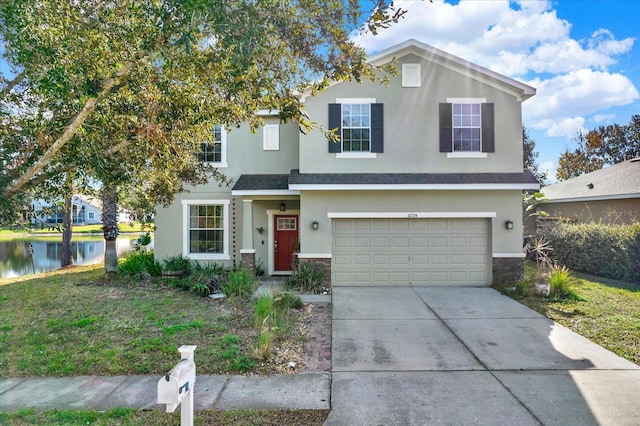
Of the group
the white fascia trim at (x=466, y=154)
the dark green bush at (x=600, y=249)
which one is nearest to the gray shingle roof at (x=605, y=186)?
the dark green bush at (x=600, y=249)

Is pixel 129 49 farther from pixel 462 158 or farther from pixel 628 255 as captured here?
pixel 628 255

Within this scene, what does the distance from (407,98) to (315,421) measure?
9.72m

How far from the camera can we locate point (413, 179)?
10938 millimetres

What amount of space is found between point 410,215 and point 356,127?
125 inches

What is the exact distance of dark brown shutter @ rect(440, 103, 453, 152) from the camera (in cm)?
1116

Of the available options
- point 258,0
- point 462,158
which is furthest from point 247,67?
point 462,158

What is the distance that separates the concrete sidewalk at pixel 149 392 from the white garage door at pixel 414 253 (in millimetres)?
6218

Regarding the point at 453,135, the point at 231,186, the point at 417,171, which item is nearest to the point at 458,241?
the point at 417,171

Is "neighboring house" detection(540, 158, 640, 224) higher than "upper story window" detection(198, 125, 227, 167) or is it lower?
lower

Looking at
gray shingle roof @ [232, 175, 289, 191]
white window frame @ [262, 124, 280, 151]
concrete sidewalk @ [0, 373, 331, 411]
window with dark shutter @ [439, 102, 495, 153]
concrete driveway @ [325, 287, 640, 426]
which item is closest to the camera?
concrete driveway @ [325, 287, 640, 426]

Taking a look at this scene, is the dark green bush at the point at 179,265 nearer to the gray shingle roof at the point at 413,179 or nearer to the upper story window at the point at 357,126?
the gray shingle roof at the point at 413,179

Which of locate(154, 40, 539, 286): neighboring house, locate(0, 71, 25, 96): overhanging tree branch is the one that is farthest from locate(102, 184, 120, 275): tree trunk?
locate(0, 71, 25, 96): overhanging tree branch

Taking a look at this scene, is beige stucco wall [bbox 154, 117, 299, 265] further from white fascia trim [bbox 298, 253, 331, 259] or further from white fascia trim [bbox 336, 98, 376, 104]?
white fascia trim [bbox 298, 253, 331, 259]

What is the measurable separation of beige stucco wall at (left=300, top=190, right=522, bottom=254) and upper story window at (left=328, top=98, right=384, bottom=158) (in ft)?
4.33
